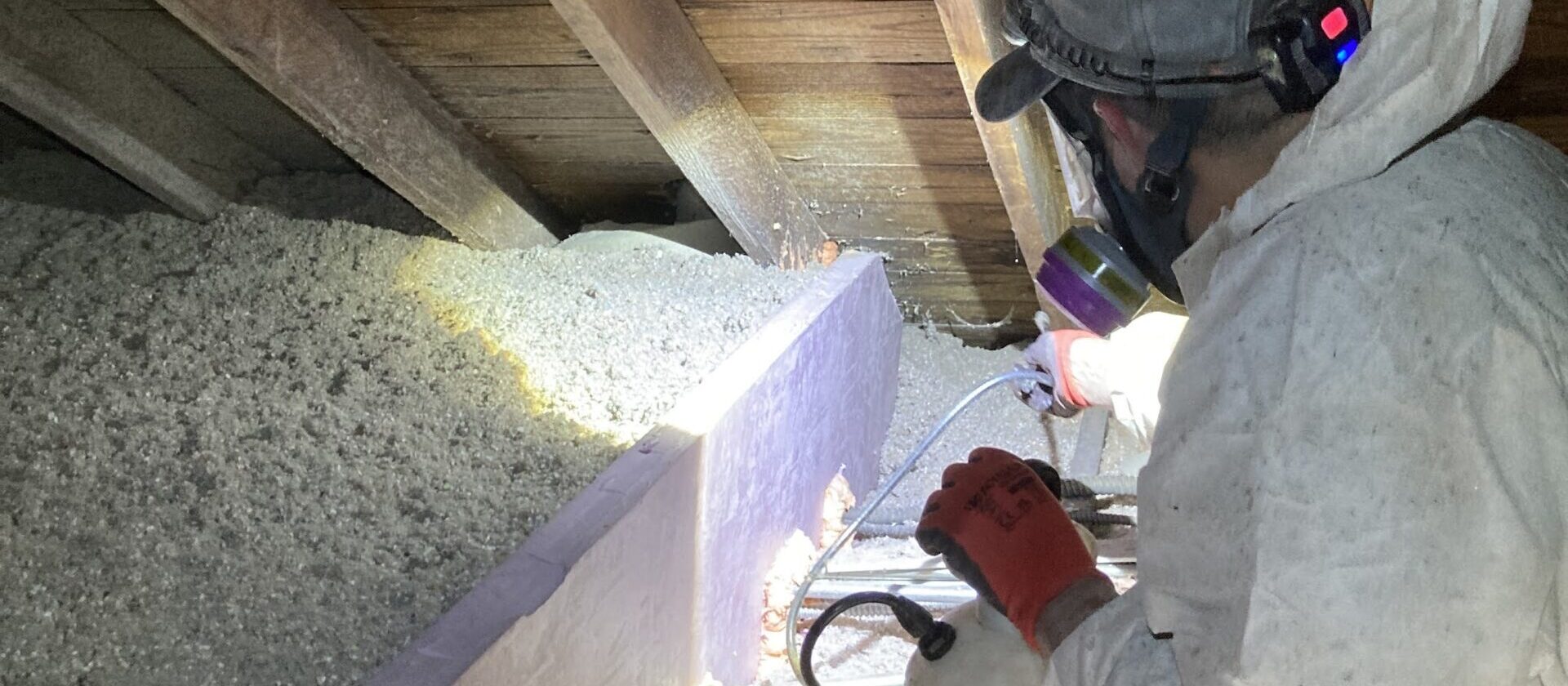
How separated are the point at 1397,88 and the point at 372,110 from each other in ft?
5.80

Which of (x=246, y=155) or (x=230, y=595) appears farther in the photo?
(x=246, y=155)

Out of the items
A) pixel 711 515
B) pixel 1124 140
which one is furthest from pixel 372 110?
pixel 1124 140

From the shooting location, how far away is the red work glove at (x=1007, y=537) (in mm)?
1403

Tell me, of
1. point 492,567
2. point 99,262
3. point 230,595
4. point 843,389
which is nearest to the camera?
point 230,595

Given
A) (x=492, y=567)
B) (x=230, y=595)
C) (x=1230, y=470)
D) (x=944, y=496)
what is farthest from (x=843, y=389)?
(x=1230, y=470)


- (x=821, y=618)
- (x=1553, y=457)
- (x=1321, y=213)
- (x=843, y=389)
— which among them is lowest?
(x=843, y=389)

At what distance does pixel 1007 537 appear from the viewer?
4.75 feet

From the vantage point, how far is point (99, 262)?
2.11m

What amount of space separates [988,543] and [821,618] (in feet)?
0.72

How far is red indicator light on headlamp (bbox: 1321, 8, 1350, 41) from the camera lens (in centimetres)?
94

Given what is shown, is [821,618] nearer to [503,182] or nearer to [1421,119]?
[1421,119]

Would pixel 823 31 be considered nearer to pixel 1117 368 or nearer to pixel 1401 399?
pixel 1117 368

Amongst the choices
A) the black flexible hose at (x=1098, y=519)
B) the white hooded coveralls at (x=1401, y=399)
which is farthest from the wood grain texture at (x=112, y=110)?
the white hooded coveralls at (x=1401, y=399)

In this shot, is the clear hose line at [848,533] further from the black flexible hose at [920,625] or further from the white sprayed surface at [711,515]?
the black flexible hose at [920,625]
